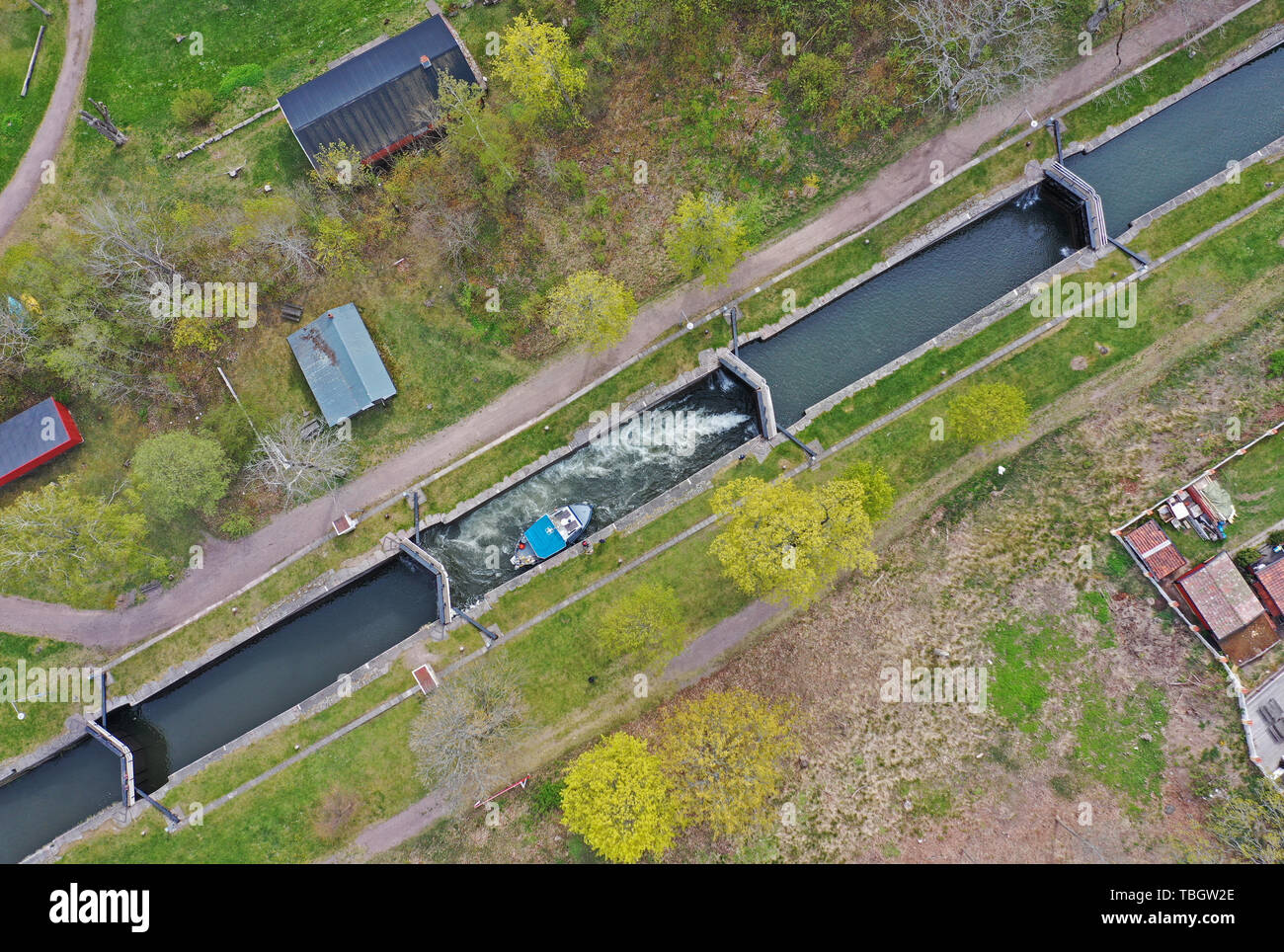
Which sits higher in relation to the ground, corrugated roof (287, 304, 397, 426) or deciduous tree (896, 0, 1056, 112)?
deciduous tree (896, 0, 1056, 112)

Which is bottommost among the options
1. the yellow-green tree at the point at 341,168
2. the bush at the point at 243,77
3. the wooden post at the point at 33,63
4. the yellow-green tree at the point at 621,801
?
the yellow-green tree at the point at 621,801

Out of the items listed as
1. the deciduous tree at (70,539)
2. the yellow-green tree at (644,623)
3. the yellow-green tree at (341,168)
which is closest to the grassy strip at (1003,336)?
the yellow-green tree at (644,623)

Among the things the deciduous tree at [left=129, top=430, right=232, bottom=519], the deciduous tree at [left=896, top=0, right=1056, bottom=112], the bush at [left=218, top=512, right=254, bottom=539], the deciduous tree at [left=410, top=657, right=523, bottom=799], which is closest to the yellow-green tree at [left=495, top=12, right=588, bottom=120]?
the deciduous tree at [left=896, top=0, right=1056, bottom=112]

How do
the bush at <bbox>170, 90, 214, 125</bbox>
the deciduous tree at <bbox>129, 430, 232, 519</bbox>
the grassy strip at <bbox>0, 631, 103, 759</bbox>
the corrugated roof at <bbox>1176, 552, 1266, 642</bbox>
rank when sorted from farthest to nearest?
the bush at <bbox>170, 90, 214, 125</bbox> < the grassy strip at <bbox>0, 631, 103, 759</bbox> < the deciduous tree at <bbox>129, 430, 232, 519</bbox> < the corrugated roof at <bbox>1176, 552, 1266, 642</bbox>

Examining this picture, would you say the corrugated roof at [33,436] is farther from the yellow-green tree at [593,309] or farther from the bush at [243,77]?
the yellow-green tree at [593,309]

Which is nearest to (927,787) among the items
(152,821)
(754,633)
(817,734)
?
(817,734)

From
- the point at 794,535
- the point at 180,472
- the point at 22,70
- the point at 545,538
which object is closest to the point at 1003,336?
the point at 794,535

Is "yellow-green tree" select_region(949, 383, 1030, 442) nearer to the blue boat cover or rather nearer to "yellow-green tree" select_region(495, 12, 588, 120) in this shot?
the blue boat cover

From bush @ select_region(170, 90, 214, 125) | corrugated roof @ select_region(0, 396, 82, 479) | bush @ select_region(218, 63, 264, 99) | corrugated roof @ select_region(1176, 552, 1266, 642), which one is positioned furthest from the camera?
bush @ select_region(218, 63, 264, 99)
